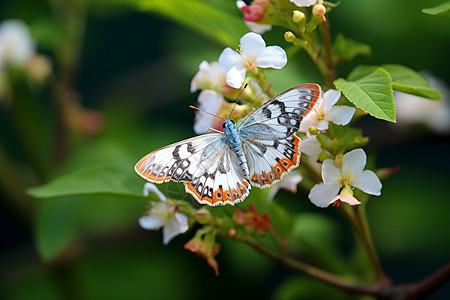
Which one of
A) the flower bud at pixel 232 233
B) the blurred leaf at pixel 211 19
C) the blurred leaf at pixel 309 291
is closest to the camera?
the flower bud at pixel 232 233

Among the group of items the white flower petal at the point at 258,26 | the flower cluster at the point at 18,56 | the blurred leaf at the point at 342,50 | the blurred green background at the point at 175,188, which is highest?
the white flower petal at the point at 258,26

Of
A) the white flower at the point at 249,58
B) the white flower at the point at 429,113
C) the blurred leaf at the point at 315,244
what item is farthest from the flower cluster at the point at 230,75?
the white flower at the point at 429,113

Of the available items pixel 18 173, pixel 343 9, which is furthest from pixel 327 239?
pixel 18 173

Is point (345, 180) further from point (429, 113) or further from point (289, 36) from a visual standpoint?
point (429, 113)

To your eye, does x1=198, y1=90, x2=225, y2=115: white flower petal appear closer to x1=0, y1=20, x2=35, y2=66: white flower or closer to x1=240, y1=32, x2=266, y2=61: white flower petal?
x1=240, y1=32, x2=266, y2=61: white flower petal

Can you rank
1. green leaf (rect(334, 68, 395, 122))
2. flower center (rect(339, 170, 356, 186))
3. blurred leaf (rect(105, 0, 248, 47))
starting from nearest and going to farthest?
green leaf (rect(334, 68, 395, 122)) → flower center (rect(339, 170, 356, 186)) → blurred leaf (rect(105, 0, 248, 47))

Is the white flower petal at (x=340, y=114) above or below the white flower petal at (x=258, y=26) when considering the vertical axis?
below

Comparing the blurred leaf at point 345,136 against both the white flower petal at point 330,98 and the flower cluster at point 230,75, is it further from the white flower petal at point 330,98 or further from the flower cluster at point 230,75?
the flower cluster at point 230,75

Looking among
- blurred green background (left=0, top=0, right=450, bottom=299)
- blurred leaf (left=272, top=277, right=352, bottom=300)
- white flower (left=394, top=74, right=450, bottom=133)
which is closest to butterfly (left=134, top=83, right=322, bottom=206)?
blurred green background (left=0, top=0, right=450, bottom=299)
